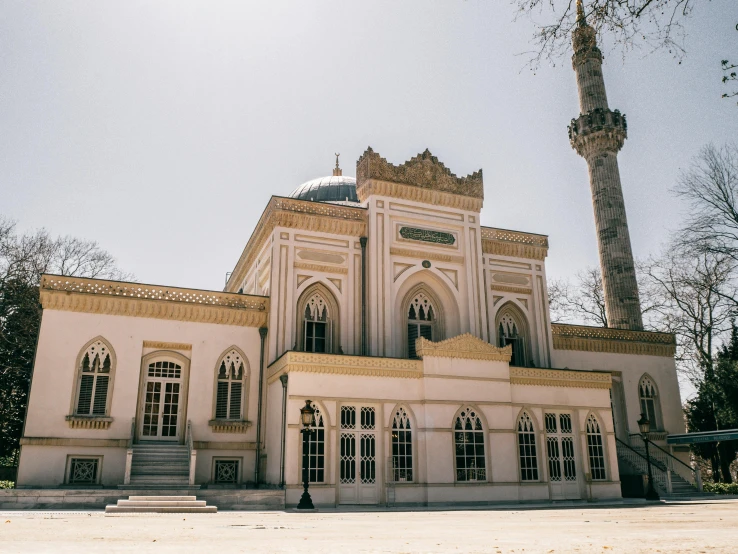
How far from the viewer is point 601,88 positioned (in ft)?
109

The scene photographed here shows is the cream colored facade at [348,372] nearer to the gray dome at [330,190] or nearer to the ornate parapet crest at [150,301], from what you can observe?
the ornate parapet crest at [150,301]

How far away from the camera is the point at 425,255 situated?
22500 mm

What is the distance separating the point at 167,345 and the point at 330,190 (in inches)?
481

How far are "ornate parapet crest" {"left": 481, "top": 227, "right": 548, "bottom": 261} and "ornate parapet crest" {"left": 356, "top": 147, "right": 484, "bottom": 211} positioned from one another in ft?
4.53

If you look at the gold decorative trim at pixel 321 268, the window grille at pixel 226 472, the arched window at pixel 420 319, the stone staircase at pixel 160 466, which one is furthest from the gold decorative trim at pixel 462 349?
the stone staircase at pixel 160 466

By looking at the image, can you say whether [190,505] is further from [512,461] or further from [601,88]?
[601,88]

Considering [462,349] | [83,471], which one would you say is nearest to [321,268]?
[462,349]

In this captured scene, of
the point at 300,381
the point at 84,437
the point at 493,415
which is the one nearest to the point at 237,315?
the point at 300,381

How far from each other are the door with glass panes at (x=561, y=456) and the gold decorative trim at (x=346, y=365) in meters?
5.13

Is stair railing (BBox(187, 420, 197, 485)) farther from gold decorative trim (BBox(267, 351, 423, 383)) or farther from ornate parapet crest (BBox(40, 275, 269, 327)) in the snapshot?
ornate parapet crest (BBox(40, 275, 269, 327))

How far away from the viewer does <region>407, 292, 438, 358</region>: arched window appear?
22.1 meters

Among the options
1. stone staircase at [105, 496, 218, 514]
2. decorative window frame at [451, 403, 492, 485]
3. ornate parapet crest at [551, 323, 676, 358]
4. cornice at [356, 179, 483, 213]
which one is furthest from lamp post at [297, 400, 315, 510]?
ornate parapet crest at [551, 323, 676, 358]

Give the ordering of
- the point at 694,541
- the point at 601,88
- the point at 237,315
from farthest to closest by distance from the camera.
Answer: the point at 601,88 < the point at 237,315 < the point at 694,541

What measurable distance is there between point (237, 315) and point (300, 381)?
4.21 meters
